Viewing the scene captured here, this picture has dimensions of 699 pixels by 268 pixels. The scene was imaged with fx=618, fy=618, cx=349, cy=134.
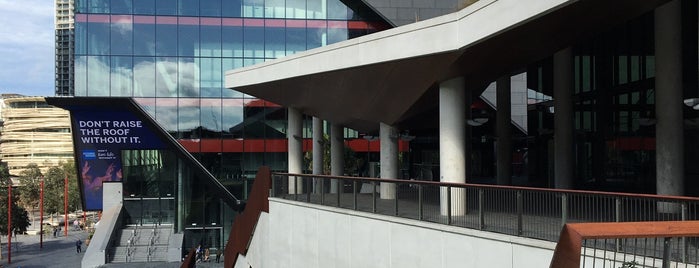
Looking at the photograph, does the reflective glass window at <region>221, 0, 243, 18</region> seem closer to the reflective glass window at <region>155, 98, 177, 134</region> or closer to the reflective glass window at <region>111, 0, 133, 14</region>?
the reflective glass window at <region>111, 0, 133, 14</region>

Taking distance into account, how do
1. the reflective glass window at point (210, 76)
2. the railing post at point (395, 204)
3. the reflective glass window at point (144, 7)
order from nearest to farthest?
the railing post at point (395, 204)
the reflective glass window at point (144, 7)
the reflective glass window at point (210, 76)

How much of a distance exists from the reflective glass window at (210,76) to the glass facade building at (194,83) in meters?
0.07

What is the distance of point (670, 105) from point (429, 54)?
651cm

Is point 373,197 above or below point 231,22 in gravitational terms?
below

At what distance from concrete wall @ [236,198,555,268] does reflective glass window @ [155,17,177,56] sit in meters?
22.3

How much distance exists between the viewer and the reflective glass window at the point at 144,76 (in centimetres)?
4166

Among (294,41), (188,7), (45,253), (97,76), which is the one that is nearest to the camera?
(97,76)

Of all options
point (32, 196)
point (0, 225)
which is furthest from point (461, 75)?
point (32, 196)

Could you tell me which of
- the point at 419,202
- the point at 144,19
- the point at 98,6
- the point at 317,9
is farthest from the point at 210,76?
the point at 419,202

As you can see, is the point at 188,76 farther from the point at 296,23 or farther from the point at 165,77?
the point at 296,23

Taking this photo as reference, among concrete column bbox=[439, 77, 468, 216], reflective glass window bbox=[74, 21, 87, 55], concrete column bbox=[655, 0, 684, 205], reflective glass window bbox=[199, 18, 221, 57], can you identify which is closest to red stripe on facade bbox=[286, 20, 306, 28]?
reflective glass window bbox=[199, 18, 221, 57]

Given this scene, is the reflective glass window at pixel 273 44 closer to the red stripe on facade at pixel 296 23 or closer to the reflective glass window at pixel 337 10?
the red stripe on facade at pixel 296 23

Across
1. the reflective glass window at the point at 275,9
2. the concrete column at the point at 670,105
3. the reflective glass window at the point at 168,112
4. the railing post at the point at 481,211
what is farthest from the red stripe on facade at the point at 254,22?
the railing post at the point at 481,211

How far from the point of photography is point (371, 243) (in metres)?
15.0
